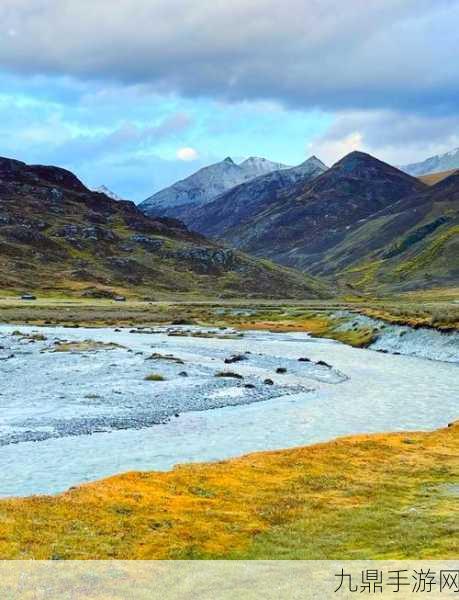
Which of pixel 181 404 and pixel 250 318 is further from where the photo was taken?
pixel 250 318

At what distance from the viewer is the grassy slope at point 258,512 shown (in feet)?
67.8

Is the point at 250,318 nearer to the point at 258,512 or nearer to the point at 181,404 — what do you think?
the point at 181,404

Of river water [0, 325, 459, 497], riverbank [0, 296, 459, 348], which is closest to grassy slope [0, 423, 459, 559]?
river water [0, 325, 459, 497]

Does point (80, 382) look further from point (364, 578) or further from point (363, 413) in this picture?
point (364, 578)

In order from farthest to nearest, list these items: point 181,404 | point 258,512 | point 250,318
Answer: point 250,318
point 181,404
point 258,512

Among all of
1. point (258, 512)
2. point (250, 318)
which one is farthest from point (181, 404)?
point (250, 318)

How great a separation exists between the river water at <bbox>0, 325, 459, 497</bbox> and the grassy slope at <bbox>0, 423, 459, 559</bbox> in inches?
193

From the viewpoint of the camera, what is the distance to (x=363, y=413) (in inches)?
1987

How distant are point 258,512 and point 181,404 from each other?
89.0 ft

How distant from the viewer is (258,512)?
25.2 metres

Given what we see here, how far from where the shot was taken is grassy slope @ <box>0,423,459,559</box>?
20672 mm

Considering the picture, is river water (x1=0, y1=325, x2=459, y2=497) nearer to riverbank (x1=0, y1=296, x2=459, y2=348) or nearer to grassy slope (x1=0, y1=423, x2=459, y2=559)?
grassy slope (x1=0, y1=423, x2=459, y2=559)

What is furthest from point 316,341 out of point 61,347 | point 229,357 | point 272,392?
point 272,392

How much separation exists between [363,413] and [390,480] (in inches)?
819
